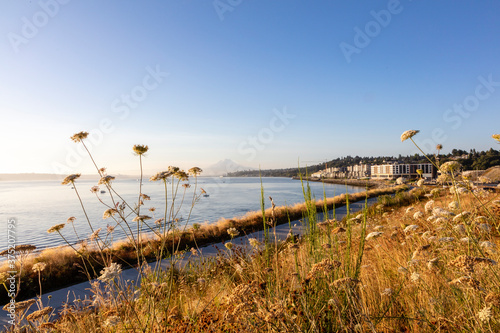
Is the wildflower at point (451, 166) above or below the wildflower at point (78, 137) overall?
below

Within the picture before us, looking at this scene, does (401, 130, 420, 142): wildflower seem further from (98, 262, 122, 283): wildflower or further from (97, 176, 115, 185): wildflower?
(97, 176, 115, 185): wildflower

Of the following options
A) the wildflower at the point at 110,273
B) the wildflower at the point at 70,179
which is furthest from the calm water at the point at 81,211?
the wildflower at the point at 110,273

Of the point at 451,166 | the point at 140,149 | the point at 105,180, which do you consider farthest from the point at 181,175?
the point at 451,166

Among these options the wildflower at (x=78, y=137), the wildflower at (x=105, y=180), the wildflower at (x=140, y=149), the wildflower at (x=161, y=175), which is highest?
the wildflower at (x=78, y=137)

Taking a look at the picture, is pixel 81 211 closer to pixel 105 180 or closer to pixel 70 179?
pixel 70 179

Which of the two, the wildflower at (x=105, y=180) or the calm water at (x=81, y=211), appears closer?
the wildflower at (x=105, y=180)

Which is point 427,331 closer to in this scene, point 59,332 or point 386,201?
point 59,332

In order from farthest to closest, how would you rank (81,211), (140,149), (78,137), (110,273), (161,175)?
(81,211) → (78,137) → (140,149) → (161,175) → (110,273)

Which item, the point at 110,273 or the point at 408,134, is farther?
the point at 408,134

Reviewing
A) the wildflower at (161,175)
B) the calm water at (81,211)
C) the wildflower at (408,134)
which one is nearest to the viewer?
the wildflower at (161,175)

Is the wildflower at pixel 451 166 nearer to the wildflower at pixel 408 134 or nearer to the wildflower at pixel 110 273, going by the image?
the wildflower at pixel 408 134

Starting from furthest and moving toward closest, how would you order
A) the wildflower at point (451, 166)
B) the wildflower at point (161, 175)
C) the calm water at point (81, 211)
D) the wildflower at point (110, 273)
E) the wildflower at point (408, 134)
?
1. the calm water at point (81, 211)
2. the wildflower at point (451, 166)
3. the wildflower at point (408, 134)
4. the wildflower at point (161, 175)
5. the wildflower at point (110, 273)

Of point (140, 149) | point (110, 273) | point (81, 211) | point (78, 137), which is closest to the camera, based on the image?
point (110, 273)

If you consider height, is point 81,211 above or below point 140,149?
below
